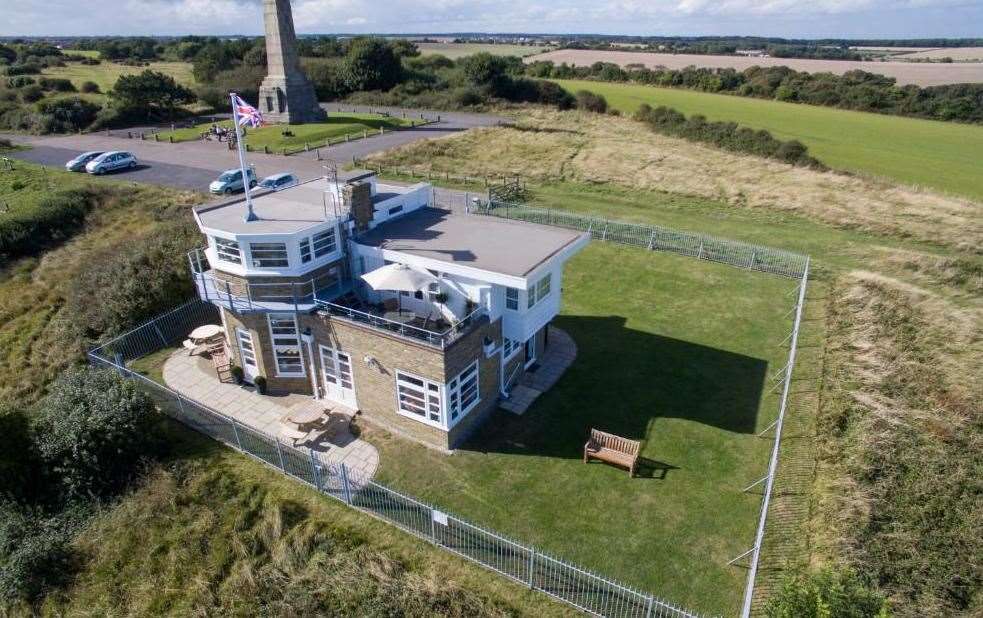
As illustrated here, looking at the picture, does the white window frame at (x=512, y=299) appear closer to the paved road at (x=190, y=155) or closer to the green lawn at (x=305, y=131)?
the paved road at (x=190, y=155)

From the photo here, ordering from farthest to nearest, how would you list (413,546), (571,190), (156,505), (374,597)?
(571,190) → (156,505) → (413,546) → (374,597)

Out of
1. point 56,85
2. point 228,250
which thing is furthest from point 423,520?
point 56,85

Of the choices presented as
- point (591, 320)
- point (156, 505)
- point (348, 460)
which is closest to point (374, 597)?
point (348, 460)

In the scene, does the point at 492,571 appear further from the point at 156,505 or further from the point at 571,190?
the point at 571,190

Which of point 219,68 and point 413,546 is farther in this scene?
point 219,68

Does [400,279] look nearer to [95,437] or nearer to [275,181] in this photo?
[95,437]
